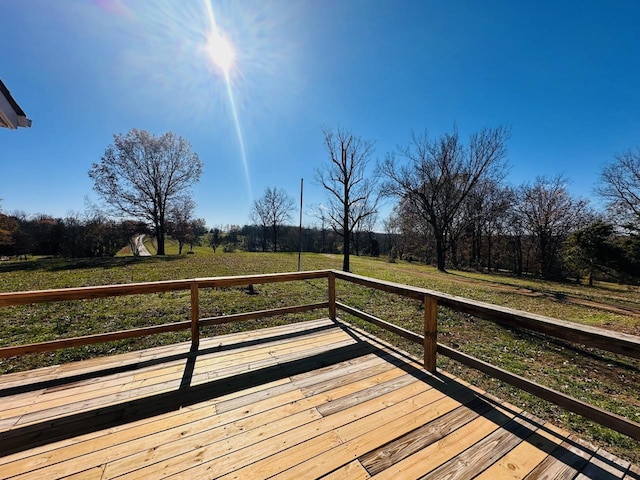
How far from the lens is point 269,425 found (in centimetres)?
218

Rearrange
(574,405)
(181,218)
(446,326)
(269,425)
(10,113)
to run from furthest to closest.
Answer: (181,218) < (446,326) < (10,113) < (269,425) < (574,405)

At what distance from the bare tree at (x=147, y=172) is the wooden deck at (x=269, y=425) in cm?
2138

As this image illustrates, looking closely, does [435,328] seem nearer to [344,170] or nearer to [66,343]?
[66,343]

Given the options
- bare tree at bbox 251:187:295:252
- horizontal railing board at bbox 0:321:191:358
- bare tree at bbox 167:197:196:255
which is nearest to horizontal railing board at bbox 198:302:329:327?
horizontal railing board at bbox 0:321:191:358

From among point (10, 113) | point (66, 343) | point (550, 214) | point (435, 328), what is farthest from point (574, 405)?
point (550, 214)

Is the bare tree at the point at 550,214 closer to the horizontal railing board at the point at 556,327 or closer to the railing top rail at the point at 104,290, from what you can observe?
the horizontal railing board at the point at 556,327

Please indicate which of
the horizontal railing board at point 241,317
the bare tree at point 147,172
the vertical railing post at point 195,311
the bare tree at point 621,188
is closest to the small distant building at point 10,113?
the vertical railing post at point 195,311

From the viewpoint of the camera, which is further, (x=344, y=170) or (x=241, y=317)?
(x=344, y=170)

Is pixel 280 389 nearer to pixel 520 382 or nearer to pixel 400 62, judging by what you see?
pixel 520 382

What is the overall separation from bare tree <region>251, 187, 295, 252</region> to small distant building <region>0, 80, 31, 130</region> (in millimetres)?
34719

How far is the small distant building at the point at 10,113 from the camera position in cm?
385

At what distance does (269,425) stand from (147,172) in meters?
24.0

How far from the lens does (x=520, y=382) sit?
227 cm

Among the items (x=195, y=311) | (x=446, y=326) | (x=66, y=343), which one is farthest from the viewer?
(x=446, y=326)
